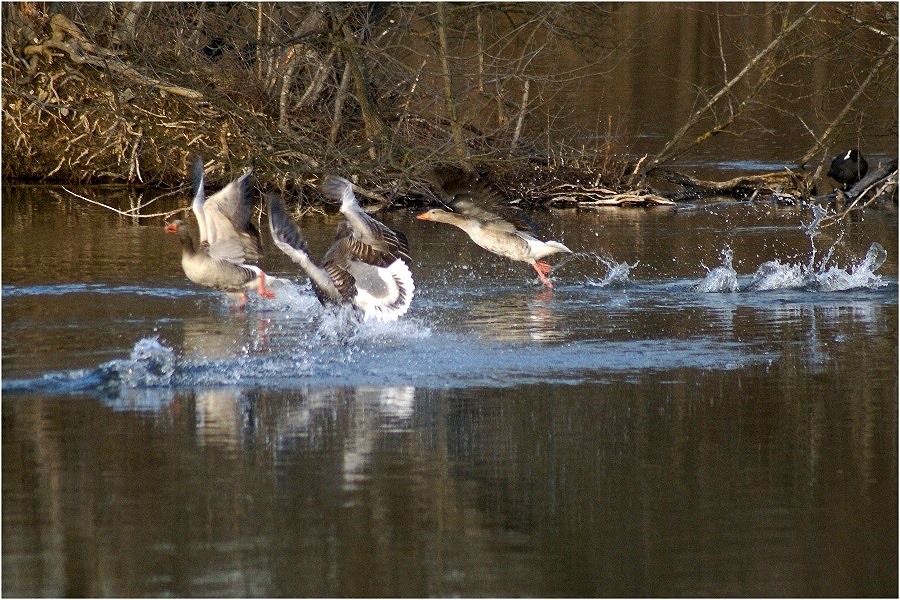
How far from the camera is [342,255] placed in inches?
384

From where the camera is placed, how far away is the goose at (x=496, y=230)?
1149 centimetres

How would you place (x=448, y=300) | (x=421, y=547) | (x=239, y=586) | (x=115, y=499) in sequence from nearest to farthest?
(x=239, y=586)
(x=421, y=547)
(x=115, y=499)
(x=448, y=300)

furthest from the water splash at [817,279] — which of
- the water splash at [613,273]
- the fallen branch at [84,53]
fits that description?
the fallen branch at [84,53]

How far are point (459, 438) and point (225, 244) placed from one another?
15.3 ft

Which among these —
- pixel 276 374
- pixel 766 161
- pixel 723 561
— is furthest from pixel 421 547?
pixel 766 161

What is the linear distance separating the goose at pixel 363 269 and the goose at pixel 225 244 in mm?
908

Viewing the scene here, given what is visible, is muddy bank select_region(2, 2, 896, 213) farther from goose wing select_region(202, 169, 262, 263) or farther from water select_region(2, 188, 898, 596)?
water select_region(2, 188, 898, 596)

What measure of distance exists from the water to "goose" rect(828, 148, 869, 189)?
19.2ft

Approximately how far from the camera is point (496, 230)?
11.6 metres

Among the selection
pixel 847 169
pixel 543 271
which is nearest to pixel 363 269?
pixel 543 271

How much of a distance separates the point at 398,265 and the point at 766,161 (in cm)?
1076

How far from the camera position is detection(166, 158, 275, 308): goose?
33.6 feet

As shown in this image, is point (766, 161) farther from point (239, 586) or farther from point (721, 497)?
point (239, 586)

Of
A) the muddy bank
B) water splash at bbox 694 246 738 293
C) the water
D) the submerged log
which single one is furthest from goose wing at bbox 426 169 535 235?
the submerged log
